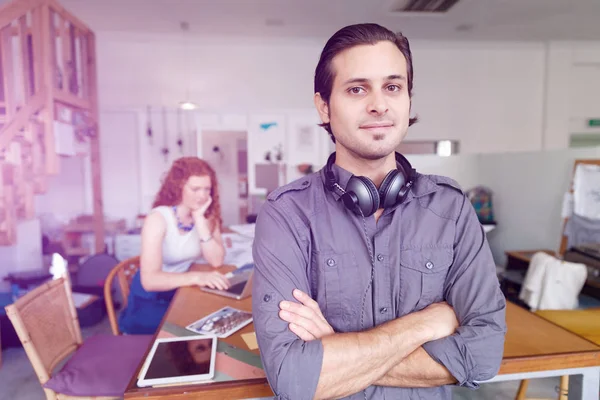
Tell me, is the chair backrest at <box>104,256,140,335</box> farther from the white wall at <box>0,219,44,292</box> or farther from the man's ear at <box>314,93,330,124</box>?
the white wall at <box>0,219,44,292</box>

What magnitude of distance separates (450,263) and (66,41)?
430 cm

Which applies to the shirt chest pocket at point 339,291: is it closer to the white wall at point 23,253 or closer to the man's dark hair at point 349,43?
the man's dark hair at point 349,43

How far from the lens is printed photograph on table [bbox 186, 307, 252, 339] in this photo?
1360 mm

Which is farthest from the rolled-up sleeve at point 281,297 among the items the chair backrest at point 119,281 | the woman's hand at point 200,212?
the chair backrest at point 119,281

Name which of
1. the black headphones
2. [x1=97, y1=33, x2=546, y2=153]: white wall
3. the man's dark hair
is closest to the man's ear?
the man's dark hair

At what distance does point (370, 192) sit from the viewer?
99cm

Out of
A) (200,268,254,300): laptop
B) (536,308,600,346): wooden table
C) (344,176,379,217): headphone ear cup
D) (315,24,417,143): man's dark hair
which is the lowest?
(536,308,600,346): wooden table

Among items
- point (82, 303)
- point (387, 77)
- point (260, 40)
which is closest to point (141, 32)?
point (260, 40)

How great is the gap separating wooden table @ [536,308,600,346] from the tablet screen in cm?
185

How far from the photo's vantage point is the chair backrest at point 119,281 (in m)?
2.03

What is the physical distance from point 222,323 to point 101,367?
68cm

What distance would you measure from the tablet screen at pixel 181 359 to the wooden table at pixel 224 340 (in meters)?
0.05

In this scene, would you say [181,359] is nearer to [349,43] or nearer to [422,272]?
[422,272]

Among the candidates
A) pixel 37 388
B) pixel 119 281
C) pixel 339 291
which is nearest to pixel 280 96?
pixel 119 281
